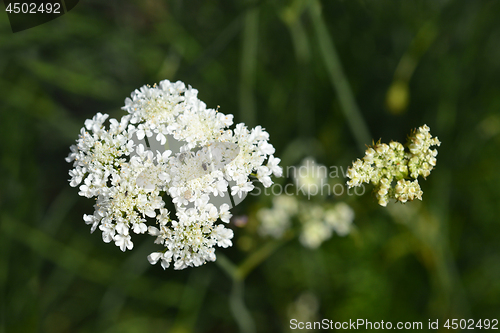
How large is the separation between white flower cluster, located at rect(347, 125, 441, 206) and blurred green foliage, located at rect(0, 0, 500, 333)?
2.62 ft

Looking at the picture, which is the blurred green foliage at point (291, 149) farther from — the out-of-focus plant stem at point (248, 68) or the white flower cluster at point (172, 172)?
the white flower cluster at point (172, 172)

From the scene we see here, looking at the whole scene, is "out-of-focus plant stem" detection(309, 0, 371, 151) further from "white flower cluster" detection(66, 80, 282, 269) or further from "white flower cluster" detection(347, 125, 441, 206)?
"white flower cluster" detection(66, 80, 282, 269)

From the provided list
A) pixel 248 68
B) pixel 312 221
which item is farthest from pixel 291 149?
pixel 248 68

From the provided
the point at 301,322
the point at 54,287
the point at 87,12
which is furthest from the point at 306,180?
the point at 87,12

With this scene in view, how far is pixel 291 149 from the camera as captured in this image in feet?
7.60

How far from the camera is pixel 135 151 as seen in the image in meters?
1.26

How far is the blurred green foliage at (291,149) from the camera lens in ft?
7.33

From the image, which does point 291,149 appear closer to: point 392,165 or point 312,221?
point 312,221

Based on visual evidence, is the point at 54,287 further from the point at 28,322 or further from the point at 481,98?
the point at 481,98

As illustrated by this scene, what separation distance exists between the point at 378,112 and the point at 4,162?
3060mm

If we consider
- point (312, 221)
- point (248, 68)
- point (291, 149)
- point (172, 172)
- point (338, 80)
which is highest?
point (248, 68)

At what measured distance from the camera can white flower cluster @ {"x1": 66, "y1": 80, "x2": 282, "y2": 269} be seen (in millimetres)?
1181

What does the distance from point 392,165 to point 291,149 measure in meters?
1.11

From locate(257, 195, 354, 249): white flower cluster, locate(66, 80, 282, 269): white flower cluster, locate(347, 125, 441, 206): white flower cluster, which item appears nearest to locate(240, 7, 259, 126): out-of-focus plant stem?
locate(257, 195, 354, 249): white flower cluster
